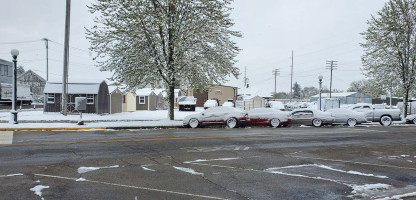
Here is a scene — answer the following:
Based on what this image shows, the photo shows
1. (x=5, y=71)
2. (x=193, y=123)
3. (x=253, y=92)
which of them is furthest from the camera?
(x=253, y=92)

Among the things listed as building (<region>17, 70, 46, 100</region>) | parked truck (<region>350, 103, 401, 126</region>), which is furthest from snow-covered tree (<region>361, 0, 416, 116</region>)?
building (<region>17, 70, 46, 100</region>)

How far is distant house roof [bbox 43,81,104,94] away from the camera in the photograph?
27547mm

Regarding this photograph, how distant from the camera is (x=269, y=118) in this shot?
66.8ft

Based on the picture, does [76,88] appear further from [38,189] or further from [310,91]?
[310,91]

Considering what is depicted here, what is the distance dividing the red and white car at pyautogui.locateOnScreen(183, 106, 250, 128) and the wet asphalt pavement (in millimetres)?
7733

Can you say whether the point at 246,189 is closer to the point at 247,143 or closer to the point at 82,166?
the point at 82,166

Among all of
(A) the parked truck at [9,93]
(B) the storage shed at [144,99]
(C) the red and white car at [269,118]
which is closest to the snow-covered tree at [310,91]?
(B) the storage shed at [144,99]

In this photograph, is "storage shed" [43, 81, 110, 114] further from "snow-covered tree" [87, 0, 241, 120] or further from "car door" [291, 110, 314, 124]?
"car door" [291, 110, 314, 124]

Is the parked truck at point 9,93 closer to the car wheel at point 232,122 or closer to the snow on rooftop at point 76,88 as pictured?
the snow on rooftop at point 76,88

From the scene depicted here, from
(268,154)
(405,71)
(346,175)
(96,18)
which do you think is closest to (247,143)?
(268,154)

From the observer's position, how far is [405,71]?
90.5 ft

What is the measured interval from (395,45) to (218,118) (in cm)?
1887

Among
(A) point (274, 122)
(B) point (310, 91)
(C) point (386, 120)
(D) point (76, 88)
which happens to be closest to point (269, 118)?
(A) point (274, 122)

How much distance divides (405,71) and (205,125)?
67.2ft
